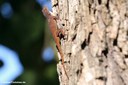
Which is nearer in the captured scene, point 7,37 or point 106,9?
point 106,9

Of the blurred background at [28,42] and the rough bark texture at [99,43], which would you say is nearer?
the rough bark texture at [99,43]

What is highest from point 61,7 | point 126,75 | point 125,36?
point 61,7

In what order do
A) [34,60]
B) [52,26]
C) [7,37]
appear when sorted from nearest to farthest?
1. [52,26]
2. [34,60]
3. [7,37]

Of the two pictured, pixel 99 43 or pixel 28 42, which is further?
pixel 28 42

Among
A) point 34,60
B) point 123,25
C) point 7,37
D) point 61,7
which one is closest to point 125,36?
point 123,25

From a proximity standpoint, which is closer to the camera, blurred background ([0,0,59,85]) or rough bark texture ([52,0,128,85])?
rough bark texture ([52,0,128,85])

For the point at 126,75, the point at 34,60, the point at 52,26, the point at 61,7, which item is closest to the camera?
the point at 126,75

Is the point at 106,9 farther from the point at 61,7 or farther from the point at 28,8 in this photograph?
the point at 28,8

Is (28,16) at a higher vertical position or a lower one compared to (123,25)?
higher
